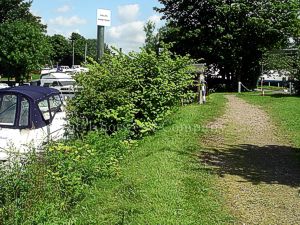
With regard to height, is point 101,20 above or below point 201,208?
above

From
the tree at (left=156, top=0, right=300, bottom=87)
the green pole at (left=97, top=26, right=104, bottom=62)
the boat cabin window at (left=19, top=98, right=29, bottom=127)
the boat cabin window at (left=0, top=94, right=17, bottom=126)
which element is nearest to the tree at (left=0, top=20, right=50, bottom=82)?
the tree at (left=156, top=0, right=300, bottom=87)

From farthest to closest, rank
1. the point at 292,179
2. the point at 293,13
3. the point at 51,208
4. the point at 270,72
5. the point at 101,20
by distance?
the point at 270,72 < the point at 293,13 < the point at 101,20 < the point at 292,179 < the point at 51,208

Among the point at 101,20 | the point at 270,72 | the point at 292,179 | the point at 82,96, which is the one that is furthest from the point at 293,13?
the point at 270,72

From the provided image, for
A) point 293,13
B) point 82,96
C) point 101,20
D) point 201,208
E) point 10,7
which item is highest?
point 10,7

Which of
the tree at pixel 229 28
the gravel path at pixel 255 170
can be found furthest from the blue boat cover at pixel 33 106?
the tree at pixel 229 28

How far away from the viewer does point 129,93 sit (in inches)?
439

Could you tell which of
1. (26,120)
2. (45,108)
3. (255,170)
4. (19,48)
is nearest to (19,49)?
(19,48)

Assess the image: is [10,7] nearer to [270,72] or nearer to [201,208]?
[270,72]

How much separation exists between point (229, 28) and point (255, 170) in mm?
26585

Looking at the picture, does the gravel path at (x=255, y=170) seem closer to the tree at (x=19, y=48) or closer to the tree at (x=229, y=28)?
the tree at (x=229, y=28)

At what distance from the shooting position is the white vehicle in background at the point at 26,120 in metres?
8.34

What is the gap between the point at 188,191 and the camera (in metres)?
6.69

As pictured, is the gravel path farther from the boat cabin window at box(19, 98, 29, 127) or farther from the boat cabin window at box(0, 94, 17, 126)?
the boat cabin window at box(0, 94, 17, 126)

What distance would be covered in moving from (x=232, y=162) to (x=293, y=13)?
27235mm
